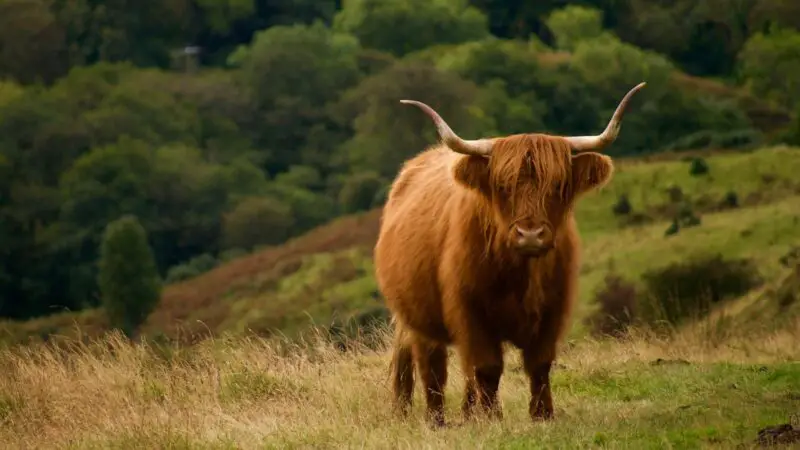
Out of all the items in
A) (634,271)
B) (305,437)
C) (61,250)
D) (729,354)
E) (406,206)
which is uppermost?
(406,206)

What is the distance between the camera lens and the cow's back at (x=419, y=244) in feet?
36.0

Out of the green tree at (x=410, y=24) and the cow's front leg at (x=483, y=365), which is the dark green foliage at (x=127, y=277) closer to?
the cow's front leg at (x=483, y=365)

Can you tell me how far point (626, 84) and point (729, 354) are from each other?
→ 102 m

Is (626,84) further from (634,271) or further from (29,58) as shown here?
(634,271)

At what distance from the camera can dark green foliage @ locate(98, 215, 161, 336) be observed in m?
70.8

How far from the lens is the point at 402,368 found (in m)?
12.0

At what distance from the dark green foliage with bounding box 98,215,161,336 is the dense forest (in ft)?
27.8

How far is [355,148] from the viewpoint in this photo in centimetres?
10400

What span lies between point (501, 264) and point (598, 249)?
1538 inches

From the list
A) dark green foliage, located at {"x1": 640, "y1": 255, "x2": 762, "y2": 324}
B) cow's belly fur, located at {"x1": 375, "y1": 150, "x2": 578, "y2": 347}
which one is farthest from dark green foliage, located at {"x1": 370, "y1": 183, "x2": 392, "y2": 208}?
cow's belly fur, located at {"x1": 375, "y1": 150, "x2": 578, "y2": 347}

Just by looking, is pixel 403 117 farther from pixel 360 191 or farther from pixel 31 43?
pixel 31 43

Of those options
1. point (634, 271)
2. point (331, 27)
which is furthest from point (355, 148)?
point (634, 271)

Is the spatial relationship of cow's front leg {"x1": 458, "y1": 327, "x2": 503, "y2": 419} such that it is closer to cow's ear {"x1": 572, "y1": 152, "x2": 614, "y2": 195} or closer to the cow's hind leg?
the cow's hind leg

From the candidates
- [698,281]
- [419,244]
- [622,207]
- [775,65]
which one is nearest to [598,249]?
[622,207]
